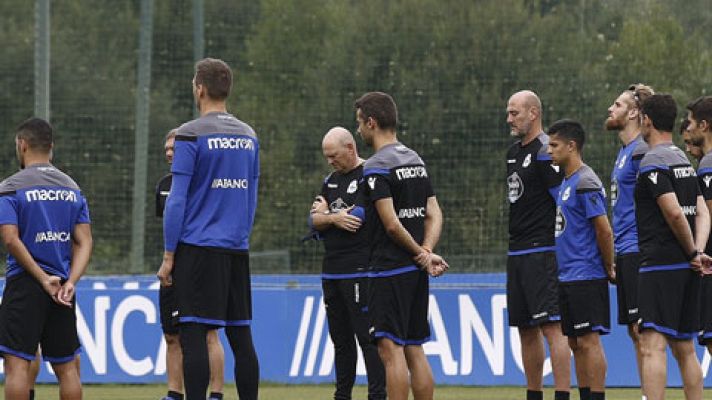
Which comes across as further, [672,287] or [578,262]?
[578,262]

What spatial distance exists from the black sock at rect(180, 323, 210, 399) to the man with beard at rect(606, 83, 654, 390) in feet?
10.7

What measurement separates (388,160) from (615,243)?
6.97 ft

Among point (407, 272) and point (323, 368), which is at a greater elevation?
point (407, 272)

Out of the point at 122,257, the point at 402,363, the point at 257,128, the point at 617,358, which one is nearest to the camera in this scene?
the point at 402,363

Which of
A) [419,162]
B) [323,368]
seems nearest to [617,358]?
[323,368]

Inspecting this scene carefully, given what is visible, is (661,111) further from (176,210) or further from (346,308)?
(176,210)

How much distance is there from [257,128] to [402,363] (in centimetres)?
1074

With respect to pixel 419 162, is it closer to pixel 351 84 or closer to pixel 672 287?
pixel 672 287

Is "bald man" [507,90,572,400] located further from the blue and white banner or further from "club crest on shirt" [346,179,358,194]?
the blue and white banner

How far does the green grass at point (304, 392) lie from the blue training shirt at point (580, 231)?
10.3ft

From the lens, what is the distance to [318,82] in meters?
19.6

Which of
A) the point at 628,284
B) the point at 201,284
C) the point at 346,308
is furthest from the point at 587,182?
the point at 201,284

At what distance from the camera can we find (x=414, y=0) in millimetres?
19797

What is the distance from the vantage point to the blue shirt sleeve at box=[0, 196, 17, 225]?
9.07m
